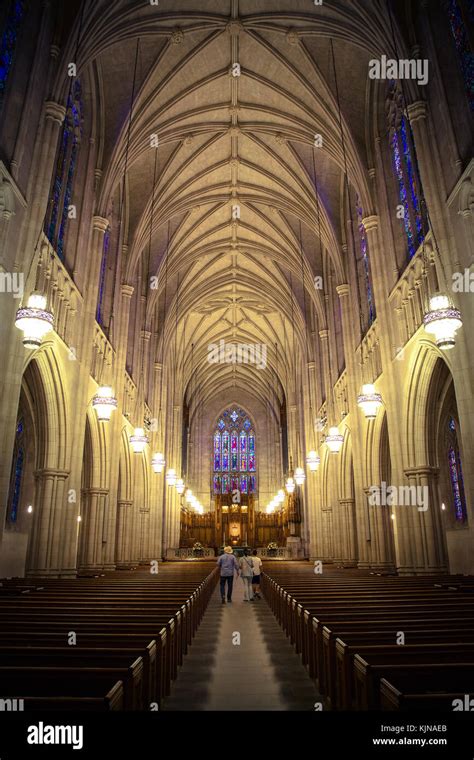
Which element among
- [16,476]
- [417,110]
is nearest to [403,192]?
[417,110]

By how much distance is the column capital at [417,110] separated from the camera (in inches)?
484

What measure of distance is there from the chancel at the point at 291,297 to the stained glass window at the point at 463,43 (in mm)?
63

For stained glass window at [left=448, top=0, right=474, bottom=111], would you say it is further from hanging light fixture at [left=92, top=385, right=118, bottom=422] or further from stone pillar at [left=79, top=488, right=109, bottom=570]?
stone pillar at [left=79, top=488, right=109, bottom=570]

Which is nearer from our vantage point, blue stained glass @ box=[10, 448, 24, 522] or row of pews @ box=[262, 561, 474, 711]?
row of pews @ box=[262, 561, 474, 711]

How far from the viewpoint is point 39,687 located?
10.8 feet

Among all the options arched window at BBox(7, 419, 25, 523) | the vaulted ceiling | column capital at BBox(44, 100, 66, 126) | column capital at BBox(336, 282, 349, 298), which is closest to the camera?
column capital at BBox(44, 100, 66, 126)

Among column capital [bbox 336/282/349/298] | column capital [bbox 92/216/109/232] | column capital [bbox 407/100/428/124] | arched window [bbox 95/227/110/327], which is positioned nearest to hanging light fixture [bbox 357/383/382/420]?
column capital [bbox 407/100/428/124]

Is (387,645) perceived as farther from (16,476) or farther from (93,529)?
(16,476)

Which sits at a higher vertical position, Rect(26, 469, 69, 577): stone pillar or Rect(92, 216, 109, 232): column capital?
Rect(92, 216, 109, 232): column capital

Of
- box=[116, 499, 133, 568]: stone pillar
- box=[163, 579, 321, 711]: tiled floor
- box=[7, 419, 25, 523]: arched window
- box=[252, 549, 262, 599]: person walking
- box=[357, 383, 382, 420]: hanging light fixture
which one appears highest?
box=[357, 383, 382, 420]: hanging light fixture

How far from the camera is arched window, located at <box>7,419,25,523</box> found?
629 inches

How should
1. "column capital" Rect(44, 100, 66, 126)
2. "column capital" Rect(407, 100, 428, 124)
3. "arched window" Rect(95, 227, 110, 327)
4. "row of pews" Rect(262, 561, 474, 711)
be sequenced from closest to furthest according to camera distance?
"row of pews" Rect(262, 561, 474, 711), "column capital" Rect(44, 100, 66, 126), "column capital" Rect(407, 100, 428, 124), "arched window" Rect(95, 227, 110, 327)

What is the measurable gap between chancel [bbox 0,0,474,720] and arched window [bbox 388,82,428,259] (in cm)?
10

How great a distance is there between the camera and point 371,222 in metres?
16.8
